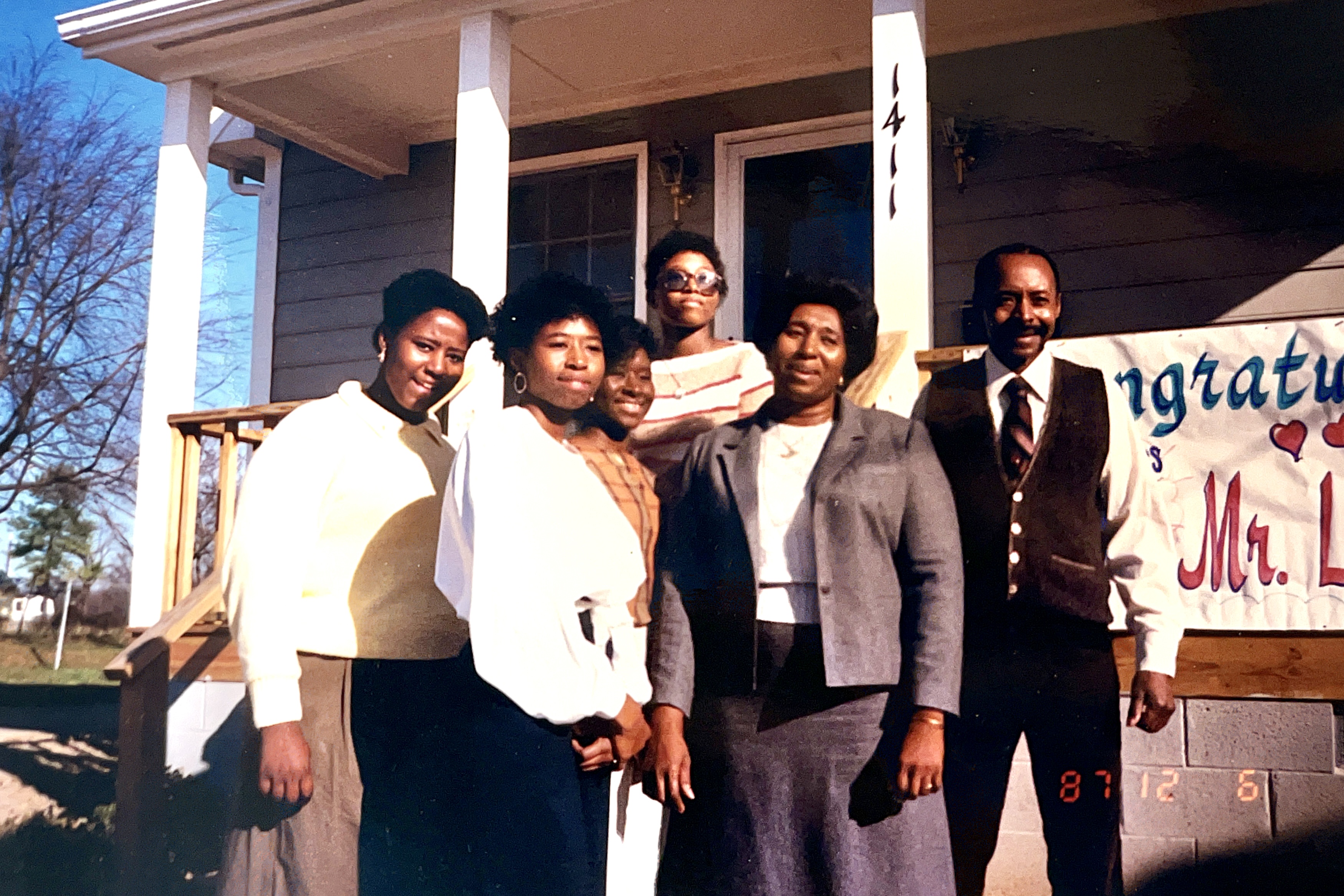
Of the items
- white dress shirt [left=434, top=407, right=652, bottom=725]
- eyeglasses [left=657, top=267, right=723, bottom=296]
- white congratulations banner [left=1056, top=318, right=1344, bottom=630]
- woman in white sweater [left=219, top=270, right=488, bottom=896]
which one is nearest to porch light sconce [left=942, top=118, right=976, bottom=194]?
eyeglasses [left=657, top=267, right=723, bottom=296]

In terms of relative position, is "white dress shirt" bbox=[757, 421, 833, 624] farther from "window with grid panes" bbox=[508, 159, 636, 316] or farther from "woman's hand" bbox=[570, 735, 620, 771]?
"window with grid panes" bbox=[508, 159, 636, 316]

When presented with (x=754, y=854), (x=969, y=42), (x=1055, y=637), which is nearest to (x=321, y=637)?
(x=754, y=854)

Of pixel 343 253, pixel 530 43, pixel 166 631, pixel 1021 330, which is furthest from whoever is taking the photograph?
pixel 343 253

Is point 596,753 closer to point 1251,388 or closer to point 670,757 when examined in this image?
point 670,757

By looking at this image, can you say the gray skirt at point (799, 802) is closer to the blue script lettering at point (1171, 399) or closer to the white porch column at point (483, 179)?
the blue script lettering at point (1171, 399)

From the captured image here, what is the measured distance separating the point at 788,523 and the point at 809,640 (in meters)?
0.34

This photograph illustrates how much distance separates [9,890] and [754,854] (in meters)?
3.48

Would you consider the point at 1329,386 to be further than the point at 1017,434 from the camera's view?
No

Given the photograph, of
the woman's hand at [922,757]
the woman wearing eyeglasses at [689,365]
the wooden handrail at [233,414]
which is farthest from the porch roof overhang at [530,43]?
the woman's hand at [922,757]

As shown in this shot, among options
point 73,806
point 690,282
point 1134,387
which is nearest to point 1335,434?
point 1134,387

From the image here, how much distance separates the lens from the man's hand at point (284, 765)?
332 centimetres

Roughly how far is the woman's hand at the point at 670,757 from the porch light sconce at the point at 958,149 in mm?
2615

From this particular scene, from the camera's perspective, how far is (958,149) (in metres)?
4.74

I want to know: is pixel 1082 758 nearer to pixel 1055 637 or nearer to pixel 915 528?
pixel 1055 637
